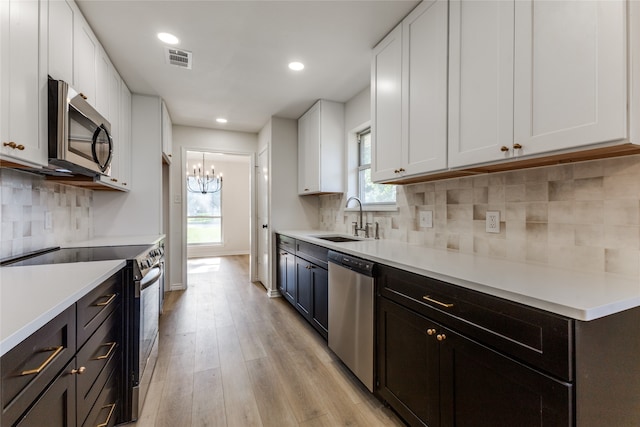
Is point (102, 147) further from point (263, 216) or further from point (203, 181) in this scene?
point (203, 181)

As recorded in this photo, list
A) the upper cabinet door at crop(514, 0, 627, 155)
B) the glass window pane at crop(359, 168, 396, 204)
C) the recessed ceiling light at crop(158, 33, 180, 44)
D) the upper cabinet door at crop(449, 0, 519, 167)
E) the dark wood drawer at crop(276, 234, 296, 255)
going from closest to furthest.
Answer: the upper cabinet door at crop(514, 0, 627, 155) → the upper cabinet door at crop(449, 0, 519, 167) → the recessed ceiling light at crop(158, 33, 180, 44) → the glass window pane at crop(359, 168, 396, 204) → the dark wood drawer at crop(276, 234, 296, 255)

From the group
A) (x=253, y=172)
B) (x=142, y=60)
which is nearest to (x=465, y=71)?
(x=142, y=60)

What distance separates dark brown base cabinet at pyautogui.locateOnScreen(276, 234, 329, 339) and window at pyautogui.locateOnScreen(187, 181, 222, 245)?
4426mm

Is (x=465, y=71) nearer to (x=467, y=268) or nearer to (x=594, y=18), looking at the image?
(x=594, y=18)

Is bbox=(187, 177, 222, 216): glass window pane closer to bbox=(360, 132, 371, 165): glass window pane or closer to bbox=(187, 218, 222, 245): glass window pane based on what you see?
bbox=(187, 218, 222, 245): glass window pane

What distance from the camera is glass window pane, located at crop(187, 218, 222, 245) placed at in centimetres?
741

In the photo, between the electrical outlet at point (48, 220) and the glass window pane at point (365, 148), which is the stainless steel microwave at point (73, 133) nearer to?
the electrical outlet at point (48, 220)

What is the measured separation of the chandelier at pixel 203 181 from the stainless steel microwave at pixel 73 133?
517 centimetres

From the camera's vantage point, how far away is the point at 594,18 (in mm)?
1030

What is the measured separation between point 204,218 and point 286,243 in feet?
15.7

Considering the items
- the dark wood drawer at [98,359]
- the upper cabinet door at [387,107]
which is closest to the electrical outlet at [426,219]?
the upper cabinet door at [387,107]

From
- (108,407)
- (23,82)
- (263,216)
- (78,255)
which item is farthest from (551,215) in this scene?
(263,216)

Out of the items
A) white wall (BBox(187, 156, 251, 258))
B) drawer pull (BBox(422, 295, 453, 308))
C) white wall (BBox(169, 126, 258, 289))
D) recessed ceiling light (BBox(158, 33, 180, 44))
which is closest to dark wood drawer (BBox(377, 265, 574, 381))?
drawer pull (BBox(422, 295, 453, 308))

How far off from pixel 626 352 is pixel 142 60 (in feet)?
11.3
